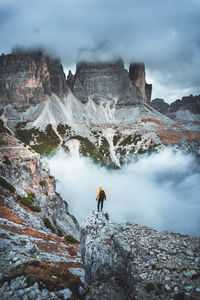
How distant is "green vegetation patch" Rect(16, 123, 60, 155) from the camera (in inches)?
6702

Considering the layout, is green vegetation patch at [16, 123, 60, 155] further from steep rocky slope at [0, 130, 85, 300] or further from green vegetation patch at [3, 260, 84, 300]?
green vegetation patch at [3, 260, 84, 300]

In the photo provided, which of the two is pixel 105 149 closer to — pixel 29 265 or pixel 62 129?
pixel 62 129

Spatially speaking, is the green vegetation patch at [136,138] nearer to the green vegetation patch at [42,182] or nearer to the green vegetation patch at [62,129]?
the green vegetation patch at [62,129]

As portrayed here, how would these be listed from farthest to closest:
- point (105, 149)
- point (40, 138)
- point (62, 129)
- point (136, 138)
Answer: point (62, 129) < point (105, 149) < point (136, 138) < point (40, 138)

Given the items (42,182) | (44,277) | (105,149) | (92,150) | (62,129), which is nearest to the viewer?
(44,277)

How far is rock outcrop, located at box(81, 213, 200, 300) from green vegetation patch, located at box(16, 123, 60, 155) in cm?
15590

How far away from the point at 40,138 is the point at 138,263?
182 metres

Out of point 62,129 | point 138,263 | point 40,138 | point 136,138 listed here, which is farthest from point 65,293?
point 62,129

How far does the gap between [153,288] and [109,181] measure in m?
160

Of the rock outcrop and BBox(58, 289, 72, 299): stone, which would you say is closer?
the rock outcrop

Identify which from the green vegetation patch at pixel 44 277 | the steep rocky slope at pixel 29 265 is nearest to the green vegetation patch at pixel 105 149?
the steep rocky slope at pixel 29 265

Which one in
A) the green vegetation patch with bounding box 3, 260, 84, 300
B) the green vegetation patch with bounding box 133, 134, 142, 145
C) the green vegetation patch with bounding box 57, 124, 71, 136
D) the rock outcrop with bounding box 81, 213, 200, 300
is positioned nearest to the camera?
the rock outcrop with bounding box 81, 213, 200, 300

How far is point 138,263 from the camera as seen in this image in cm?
1194

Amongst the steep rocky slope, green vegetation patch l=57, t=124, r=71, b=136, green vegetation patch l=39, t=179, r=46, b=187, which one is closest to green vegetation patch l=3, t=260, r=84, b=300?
the steep rocky slope
